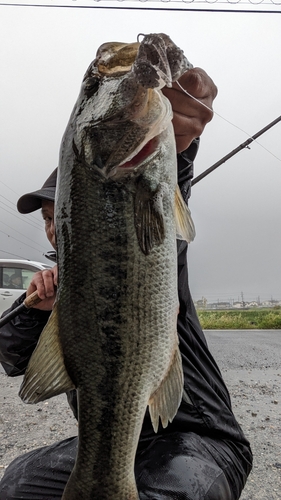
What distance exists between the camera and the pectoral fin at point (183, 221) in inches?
66.1

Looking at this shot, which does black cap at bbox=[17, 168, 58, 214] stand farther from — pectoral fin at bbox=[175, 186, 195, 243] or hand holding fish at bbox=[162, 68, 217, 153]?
pectoral fin at bbox=[175, 186, 195, 243]

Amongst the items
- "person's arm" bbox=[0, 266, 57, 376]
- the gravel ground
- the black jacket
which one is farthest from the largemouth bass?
the gravel ground

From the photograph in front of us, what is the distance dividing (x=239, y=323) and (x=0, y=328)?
575 inches

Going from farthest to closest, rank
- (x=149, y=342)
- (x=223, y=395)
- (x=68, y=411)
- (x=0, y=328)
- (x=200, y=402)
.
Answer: (x=68, y=411) → (x=0, y=328) → (x=223, y=395) → (x=200, y=402) → (x=149, y=342)

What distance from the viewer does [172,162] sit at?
1605mm

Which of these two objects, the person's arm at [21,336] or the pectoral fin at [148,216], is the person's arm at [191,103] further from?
the person's arm at [21,336]

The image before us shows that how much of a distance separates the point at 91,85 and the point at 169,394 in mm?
1236

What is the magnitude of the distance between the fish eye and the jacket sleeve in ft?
4.67

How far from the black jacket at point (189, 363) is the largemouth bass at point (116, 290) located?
2.30 ft

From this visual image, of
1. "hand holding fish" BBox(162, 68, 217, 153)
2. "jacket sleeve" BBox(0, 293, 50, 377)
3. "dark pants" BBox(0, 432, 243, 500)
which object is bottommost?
"dark pants" BBox(0, 432, 243, 500)

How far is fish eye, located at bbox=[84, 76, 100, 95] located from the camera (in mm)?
1661

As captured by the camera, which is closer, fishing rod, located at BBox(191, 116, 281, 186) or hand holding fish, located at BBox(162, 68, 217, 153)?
hand holding fish, located at BBox(162, 68, 217, 153)

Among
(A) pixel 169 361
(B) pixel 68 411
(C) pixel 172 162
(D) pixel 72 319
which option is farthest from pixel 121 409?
(B) pixel 68 411

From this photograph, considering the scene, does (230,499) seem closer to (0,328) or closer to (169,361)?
(169,361)
